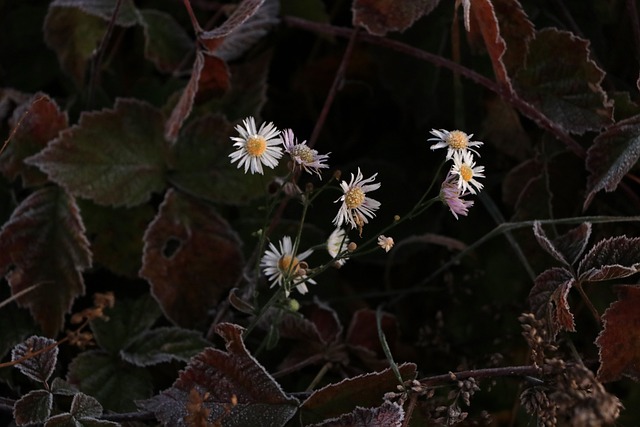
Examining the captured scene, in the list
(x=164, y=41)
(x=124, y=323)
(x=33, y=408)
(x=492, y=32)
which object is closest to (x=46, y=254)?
(x=124, y=323)

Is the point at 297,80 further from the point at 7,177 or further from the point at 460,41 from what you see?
the point at 7,177

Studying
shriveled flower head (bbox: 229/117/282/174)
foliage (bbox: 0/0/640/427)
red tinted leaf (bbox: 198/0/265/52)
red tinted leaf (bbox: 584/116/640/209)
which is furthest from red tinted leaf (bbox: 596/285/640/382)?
red tinted leaf (bbox: 198/0/265/52)

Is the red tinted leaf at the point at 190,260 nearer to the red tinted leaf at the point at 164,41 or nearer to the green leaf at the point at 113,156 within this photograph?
the green leaf at the point at 113,156

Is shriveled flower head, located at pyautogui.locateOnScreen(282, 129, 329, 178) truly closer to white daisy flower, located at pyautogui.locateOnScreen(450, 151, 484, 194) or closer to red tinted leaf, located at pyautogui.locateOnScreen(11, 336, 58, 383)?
white daisy flower, located at pyautogui.locateOnScreen(450, 151, 484, 194)

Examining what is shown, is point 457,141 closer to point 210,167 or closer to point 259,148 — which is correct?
point 259,148

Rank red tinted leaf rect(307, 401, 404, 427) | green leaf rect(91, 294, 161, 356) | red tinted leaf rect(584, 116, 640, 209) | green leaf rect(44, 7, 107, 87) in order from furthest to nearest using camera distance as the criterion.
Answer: green leaf rect(44, 7, 107, 87)
green leaf rect(91, 294, 161, 356)
red tinted leaf rect(584, 116, 640, 209)
red tinted leaf rect(307, 401, 404, 427)

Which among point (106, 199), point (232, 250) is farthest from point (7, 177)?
point (232, 250)
